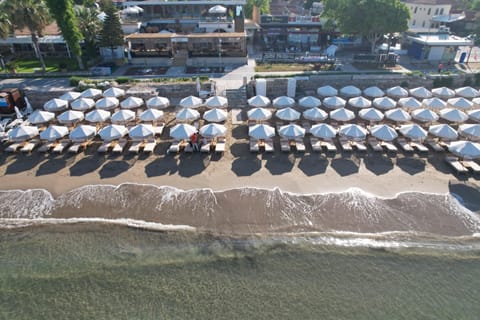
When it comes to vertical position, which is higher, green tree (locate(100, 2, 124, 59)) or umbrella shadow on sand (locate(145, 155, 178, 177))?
green tree (locate(100, 2, 124, 59))

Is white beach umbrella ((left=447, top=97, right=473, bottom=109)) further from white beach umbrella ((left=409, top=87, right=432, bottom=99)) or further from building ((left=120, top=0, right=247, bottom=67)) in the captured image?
building ((left=120, top=0, right=247, bottom=67))

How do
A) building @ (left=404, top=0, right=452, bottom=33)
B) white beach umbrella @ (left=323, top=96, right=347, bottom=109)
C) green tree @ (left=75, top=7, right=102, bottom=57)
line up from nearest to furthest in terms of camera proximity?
white beach umbrella @ (left=323, top=96, right=347, bottom=109)
green tree @ (left=75, top=7, right=102, bottom=57)
building @ (left=404, top=0, right=452, bottom=33)

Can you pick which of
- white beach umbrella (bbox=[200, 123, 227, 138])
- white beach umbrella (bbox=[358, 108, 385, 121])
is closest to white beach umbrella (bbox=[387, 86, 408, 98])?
white beach umbrella (bbox=[358, 108, 385, 121])

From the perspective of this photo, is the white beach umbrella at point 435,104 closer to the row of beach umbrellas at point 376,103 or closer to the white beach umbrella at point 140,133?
the row of beach umbrellas at point 376,103

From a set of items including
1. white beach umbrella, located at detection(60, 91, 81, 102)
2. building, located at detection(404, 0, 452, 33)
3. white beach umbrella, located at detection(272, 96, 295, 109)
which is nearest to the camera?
white beach umbrella, located at detection(272, 96, 295, 109)

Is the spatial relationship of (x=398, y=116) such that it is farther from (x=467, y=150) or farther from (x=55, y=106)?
(x=55, y=106)

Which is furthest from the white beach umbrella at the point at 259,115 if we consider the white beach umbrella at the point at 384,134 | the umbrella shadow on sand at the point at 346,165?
the white beach umbrella at the point at 384,134

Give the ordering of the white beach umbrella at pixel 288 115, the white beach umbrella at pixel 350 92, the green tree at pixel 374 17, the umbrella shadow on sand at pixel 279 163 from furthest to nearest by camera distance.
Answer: the green tree at pixel 374 17 < the white beach umbrella at pixel 350 92 < the white beach umbrella at pixel 288 115 < the umbrella shadow on sand at pixel 279 163
